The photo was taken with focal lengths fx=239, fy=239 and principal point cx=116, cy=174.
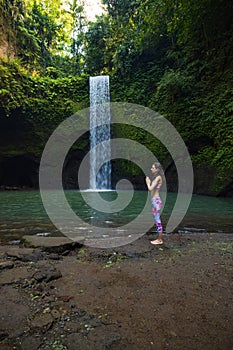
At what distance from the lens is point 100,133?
1919 centimetres

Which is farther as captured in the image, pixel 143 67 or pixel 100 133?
pixel 100 133

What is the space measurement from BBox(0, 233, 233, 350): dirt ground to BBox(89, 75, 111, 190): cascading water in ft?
49.5

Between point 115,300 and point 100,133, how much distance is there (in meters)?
17.6

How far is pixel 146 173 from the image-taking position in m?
16.0

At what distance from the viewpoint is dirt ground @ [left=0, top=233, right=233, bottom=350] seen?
1723mm

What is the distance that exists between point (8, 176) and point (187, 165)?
15.0m

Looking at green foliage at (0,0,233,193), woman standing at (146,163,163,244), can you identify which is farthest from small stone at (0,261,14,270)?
green foliage at (0,0,233,193)

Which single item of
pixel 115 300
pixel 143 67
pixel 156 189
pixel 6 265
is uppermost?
pixel 143 67

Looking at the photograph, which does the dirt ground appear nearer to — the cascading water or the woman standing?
the woman standing

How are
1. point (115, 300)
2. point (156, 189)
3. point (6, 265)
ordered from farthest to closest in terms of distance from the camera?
point (156, 189) < point (6, 265) < point (115, 300)

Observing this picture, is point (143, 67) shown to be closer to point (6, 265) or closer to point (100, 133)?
point (100, 133)

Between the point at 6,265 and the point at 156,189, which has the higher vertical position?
the point at 156,189

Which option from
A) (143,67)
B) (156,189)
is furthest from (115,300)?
(143,67)

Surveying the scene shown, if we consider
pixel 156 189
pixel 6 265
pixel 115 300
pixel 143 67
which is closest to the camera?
pixel 115 300
